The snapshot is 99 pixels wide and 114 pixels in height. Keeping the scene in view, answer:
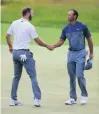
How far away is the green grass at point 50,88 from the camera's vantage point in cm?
956

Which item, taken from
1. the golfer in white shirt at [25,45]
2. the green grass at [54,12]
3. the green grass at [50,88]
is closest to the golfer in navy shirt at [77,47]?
the green grass at [50,88]

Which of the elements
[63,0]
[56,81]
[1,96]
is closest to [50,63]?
[56,81]

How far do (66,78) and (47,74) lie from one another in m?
0.83

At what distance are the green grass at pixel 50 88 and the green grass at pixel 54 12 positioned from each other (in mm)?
18260

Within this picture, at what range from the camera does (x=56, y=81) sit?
12.8m

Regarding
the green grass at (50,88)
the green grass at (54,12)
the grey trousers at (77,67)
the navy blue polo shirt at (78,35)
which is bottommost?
the green grass at (50,88)

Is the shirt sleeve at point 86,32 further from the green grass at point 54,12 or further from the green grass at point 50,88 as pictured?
the green grass at point 54,12

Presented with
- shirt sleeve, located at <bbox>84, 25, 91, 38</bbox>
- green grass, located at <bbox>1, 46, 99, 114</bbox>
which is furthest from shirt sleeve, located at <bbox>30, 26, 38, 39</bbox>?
green grass, located at <bbox>1, 46, 99, 114</bbox>

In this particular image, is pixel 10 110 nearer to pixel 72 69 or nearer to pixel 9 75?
pixel 72 69

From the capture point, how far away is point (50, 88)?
38.7 ft

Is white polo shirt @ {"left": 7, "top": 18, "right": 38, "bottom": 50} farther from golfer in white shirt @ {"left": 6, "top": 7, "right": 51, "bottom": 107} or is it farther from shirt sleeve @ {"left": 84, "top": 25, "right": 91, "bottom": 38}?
shirt sleeve @ {"left": 84, "top": 25, "right": 91, "bottom": 38}

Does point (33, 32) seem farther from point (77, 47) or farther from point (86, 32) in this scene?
point (86, 32)

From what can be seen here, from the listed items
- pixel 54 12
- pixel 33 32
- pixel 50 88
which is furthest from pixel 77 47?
pixel 54 12

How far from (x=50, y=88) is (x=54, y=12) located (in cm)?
2690
